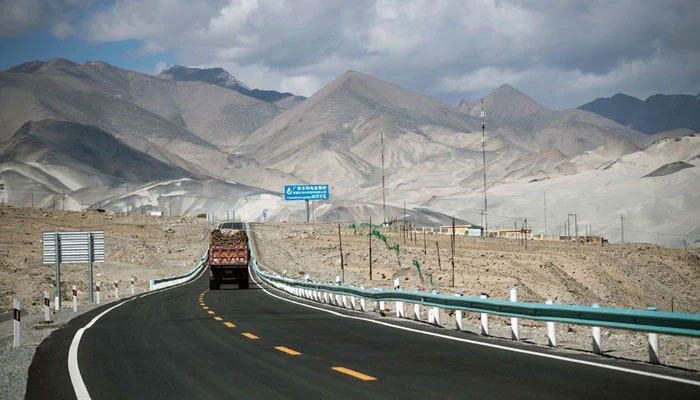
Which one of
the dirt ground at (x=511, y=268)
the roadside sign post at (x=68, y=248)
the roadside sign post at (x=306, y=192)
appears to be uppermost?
the roadside sign post at (x=306, y=192)

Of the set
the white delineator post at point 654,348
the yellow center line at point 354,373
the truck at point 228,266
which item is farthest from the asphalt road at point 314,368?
the truck at point 228,266

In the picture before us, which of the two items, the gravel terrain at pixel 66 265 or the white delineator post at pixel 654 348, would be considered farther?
the gravel terrain at pixel 66 265

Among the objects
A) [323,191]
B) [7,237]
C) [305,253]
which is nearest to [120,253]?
[7,237]

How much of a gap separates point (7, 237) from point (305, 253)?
34535 millimetres

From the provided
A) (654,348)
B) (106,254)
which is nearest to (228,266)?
(654,348)

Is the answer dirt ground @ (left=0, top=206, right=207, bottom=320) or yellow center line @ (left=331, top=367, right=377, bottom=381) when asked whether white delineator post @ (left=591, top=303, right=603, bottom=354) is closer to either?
yellow center line @ (left=331, top=367, right=377, bottom=381)

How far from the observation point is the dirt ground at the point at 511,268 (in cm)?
5734

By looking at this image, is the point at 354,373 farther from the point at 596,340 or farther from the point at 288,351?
the point at 596,340

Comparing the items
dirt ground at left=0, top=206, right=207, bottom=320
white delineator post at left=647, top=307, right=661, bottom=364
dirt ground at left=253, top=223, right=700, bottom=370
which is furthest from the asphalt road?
dirt ground at left=0, top=206, right=207, bottom=320

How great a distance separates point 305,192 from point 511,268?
79884mm

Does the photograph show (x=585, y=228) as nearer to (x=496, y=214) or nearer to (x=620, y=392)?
(x=496, y=214)

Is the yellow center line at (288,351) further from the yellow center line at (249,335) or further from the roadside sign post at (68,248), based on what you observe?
the roadside sign post at (68,248)

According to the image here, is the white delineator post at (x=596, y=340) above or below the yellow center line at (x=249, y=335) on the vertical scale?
above

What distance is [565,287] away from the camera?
62.7 meters
